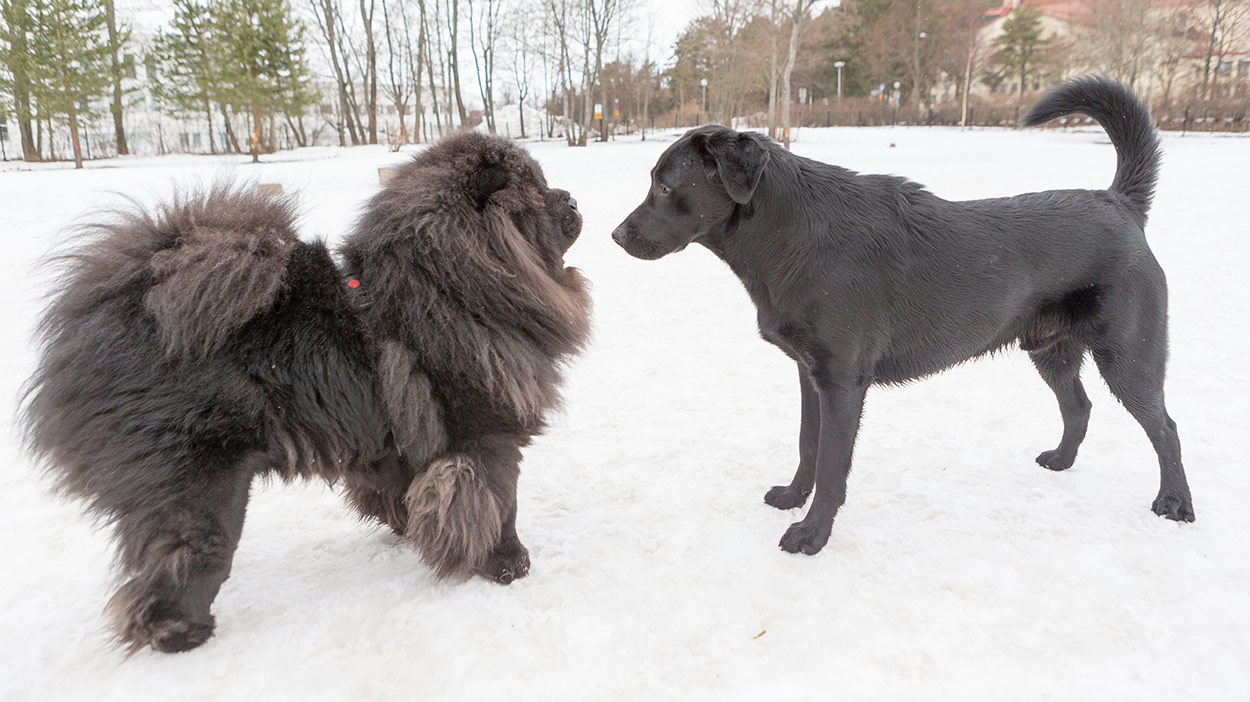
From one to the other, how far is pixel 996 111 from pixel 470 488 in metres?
52.3

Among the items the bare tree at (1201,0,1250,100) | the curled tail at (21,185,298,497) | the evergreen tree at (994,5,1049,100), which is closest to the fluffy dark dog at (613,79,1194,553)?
the curled tail at (21,185,298,497)

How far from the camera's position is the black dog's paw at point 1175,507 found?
3180mm

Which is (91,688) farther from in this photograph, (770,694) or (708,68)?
(708,68)

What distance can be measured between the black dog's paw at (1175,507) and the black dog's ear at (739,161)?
241 centimetres

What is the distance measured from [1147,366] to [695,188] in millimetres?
2238

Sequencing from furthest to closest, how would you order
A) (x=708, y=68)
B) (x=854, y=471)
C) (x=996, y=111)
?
1. (x=708, y=68)
2. (x=996, y=111)
3. (x=854, y=471)

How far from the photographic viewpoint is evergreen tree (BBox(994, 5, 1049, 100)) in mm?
50875

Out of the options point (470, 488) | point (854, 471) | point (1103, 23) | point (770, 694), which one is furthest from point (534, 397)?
point (1103, 23)

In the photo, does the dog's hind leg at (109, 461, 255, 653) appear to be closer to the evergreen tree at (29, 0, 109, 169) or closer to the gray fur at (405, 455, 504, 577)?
the gray fur at (405, 455, 504, 577)

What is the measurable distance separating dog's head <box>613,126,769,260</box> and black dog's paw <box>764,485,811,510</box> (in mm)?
1317

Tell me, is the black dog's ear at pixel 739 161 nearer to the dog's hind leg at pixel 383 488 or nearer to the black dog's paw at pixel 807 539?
the black dog's paw at pixel 807 539

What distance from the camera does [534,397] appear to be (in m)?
2.80

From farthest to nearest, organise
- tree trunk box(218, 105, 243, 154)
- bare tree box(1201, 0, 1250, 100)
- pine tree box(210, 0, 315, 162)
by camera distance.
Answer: bare tree box(1201, 0, 1250, 100), tree trunk box(218, 105, 243, 154), pine tree box(210, 0, 315, 162)

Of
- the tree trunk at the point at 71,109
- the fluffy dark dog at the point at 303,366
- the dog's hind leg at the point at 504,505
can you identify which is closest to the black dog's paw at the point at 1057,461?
the fluffy dark dog at the point at 303,366
